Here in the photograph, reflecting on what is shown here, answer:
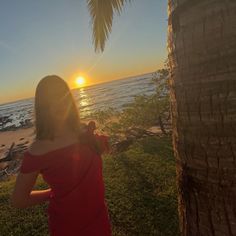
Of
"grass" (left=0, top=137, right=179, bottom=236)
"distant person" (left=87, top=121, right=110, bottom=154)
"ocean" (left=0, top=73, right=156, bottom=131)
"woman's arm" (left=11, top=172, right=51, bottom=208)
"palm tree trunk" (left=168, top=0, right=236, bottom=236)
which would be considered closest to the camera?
"palm tree trunk" (left=168, top=0, right=236, bottom=236)

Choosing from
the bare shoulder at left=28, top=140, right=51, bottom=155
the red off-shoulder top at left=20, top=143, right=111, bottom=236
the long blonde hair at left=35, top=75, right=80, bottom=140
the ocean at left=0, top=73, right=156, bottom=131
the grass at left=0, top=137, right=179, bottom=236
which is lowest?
the ocean at left=0, top=73, right=156, bottom=131

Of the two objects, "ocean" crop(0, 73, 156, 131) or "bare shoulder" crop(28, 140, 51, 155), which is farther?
"ocean" crop(0, 73, 156, 131)

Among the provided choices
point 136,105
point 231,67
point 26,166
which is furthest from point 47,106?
point 136,105

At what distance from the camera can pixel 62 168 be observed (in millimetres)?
2170

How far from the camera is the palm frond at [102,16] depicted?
4.08m

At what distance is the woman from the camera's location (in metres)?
2.13

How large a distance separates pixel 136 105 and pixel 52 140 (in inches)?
450

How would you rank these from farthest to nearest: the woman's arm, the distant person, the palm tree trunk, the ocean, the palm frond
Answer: the ocean, the palm frond, the distant person, the woman's arm, the palm tree trunk

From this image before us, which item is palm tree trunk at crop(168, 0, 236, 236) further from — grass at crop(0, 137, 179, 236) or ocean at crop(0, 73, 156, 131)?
ocean at crop(0, 73, 156, 131)

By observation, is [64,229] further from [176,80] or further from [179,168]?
[176,80]

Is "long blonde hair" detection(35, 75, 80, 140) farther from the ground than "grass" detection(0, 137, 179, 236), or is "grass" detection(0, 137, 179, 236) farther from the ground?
"long blonde hair" detection(35, 75, 80, 140)

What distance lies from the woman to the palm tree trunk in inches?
26.9

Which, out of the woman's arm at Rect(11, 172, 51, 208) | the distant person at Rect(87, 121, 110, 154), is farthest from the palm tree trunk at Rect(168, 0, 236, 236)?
the woman's arm at Rect(11, 172, 51, 208)

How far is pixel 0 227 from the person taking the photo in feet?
21.4
